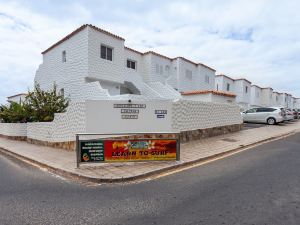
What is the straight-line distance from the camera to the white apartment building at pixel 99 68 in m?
19.3

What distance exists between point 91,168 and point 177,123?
5634 mm

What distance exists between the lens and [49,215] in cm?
473

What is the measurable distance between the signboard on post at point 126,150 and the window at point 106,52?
13283 mm

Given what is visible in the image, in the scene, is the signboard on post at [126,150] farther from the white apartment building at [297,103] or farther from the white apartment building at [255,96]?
the white apartment building at [297,103]

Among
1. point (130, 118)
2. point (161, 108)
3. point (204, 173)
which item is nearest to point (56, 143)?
point (130, 118)

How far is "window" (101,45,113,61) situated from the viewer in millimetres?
20438

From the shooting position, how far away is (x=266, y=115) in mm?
23312

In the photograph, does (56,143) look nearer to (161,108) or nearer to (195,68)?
(161,108)

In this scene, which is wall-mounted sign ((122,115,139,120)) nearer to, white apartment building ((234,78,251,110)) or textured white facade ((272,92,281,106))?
white apartment building ((234,78,251,110))

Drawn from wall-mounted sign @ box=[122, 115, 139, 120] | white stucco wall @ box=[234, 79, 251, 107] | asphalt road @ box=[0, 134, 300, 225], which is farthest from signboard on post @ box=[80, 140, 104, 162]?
white stucco wall @ box=[234, 79, 251, 107]

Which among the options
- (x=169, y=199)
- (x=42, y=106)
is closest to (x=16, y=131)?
(x=42, y=106)

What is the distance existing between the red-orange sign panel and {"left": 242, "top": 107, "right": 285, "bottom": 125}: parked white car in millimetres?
17270

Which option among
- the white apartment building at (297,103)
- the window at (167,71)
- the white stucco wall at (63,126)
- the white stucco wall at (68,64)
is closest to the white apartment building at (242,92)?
the window at (167,71)

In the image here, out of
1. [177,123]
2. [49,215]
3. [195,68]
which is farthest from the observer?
[195,68]
